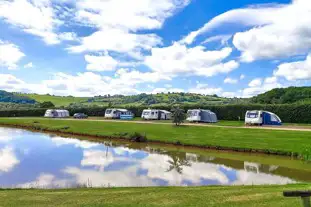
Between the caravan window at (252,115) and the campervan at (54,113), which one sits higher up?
the caravan window at (252,115)

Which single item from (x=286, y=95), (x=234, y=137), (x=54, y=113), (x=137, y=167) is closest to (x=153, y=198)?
(x=137, y=167)

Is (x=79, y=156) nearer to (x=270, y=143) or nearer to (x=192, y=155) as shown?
(x=192, y=155)

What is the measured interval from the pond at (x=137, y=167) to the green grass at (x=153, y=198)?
420 centimetres

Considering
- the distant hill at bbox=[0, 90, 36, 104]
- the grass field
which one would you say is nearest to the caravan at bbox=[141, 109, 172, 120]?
the grass field

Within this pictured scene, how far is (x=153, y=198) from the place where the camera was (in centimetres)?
925

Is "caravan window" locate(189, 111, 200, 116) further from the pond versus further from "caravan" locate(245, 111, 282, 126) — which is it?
the pond

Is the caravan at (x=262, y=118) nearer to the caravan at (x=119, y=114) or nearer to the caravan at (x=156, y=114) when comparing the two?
the caravan at (x=156, y=114)

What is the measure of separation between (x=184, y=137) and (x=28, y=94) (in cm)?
13996

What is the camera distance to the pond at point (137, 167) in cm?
1513

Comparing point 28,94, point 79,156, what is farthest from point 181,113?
point 28,94

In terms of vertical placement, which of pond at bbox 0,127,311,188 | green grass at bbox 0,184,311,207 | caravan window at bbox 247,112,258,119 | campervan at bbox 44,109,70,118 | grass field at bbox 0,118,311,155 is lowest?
pond at bbox 0,127,311,188

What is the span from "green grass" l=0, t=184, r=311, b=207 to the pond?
4.20 meters

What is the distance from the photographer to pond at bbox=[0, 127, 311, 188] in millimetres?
15133

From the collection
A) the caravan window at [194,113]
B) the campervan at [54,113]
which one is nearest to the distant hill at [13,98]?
the campervan at [54,113]
